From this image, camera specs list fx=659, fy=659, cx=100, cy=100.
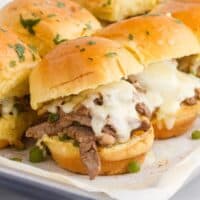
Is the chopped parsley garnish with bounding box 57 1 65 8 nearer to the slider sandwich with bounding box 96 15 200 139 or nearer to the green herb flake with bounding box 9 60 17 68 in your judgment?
the slider sandwich with bounding box 96 15 200 139

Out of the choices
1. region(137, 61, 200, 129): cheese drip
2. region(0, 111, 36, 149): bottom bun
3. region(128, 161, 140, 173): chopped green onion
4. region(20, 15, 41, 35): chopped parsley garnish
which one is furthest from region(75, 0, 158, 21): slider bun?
region(128, 161, 140, 173): chopped green onion

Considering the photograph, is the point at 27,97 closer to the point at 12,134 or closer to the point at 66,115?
the point at 12,134

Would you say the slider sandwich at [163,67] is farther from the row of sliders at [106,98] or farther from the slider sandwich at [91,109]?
the slider sandwich at [91,109]

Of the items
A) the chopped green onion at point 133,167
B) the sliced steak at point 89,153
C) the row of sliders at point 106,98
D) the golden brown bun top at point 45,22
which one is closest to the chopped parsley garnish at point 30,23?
the golden brown bun top at point 45,22

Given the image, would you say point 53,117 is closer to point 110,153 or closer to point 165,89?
point 110,153

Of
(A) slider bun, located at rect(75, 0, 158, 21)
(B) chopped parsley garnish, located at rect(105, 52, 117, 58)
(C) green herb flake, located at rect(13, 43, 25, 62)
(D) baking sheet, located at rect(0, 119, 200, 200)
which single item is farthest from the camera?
(A) slider bun, located at rect(75, 0, 158, 21)

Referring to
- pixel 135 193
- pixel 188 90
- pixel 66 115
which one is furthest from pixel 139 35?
pixel 135 193
